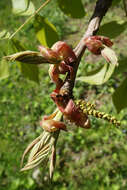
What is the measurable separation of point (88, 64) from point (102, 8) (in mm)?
1703

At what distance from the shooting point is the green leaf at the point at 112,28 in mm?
627

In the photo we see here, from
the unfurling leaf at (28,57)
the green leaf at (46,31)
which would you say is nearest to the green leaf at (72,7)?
the green leaf at (46,31)

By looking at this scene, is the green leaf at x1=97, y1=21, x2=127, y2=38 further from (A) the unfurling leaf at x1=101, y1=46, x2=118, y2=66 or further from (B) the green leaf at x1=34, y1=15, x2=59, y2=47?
(A) the unfurling leaf at x1=101, y1=46, x2=118, y2=66

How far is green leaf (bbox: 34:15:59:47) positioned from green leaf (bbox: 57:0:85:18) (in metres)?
0.06

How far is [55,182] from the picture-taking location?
5.36 feet

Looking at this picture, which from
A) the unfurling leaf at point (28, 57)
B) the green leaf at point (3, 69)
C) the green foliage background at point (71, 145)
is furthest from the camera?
the green foliage background at point (71, 145)

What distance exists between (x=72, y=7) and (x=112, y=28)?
0.43 ft

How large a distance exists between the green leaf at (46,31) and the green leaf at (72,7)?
6 centimetres

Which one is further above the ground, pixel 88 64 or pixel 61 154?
pixel 88 64

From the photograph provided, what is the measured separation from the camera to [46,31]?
64 centimetres

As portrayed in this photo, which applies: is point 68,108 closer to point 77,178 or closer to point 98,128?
point 77,178

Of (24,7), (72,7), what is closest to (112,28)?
(72,7)

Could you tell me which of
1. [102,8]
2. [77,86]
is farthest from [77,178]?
[102,8]

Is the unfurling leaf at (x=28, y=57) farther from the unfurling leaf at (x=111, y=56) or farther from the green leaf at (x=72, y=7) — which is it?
the green leaf at (x=72, y=7)
